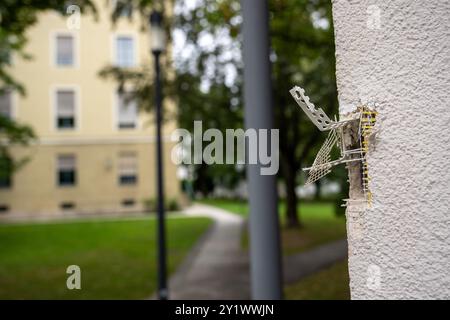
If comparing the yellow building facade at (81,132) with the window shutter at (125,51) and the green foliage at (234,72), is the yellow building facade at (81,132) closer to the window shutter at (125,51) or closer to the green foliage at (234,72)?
the window shutter at (125,51)

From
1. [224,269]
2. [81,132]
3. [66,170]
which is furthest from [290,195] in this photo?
[66,170]

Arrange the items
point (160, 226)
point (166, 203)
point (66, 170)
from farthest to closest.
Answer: point (66, 170)
point (166, 203)
point (160, 226)

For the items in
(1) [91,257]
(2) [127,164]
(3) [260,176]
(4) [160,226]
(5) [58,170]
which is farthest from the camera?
(2) [127,164]

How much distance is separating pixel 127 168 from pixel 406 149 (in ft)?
92.9

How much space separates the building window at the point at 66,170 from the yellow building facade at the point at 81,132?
6 centimetres

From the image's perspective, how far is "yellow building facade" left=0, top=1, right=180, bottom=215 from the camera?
2780 cm

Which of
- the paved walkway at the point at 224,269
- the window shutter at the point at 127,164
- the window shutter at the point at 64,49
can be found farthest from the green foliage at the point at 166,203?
the paved walkway at the point at 224,269

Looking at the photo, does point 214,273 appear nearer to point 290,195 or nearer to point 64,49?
point 290,195

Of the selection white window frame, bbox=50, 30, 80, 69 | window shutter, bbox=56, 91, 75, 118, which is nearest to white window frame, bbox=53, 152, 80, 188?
window shutter, bbox=56, 91, 75, 118

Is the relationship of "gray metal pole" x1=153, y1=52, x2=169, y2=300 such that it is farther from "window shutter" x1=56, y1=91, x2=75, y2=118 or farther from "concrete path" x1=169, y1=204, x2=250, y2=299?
"window shutter" x1=56, y1=91, x2=75, y2=118

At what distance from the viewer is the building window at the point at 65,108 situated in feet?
93.2

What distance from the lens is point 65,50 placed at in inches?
1116

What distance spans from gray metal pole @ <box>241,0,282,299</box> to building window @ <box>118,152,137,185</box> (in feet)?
89.3

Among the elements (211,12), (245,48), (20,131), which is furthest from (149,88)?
(245,48)
